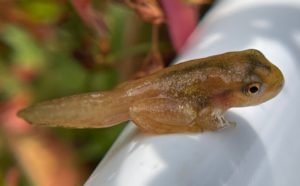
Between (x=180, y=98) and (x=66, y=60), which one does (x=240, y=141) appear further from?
(x=66, y=60)

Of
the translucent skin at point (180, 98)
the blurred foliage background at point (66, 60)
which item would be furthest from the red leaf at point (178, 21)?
the translucent skin at point (180, 98)

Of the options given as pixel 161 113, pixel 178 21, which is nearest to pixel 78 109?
pixel 161 113

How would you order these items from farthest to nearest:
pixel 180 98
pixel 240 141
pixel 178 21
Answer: pixel 178 21, pixel 180 98, pixel 240 141

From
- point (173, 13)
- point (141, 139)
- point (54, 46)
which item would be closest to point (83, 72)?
point (54, 46)

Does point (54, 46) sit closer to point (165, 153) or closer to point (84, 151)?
point (84, 151)

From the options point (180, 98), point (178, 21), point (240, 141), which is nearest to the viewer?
point (240, 141)

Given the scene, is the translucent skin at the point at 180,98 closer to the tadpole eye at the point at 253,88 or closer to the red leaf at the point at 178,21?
the tadpole eye at the point at 253,88
